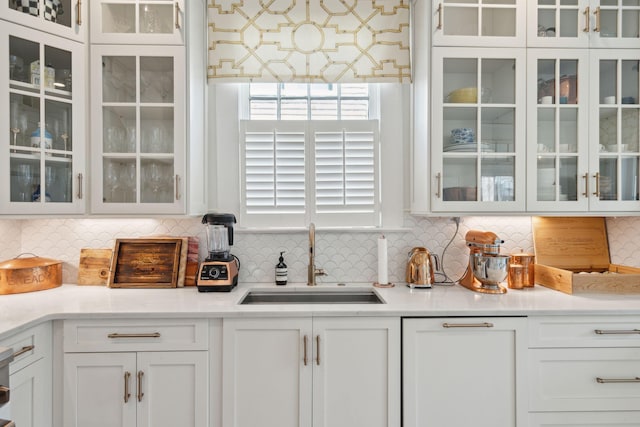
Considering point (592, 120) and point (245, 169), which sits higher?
point (592, 120)

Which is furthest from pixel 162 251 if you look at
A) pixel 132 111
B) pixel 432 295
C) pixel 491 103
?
pixel 491 103

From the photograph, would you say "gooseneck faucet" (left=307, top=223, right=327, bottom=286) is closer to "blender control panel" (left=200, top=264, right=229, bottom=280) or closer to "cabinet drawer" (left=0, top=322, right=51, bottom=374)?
"blender control panel" (left=200, top=264, right=229, bottom=280)

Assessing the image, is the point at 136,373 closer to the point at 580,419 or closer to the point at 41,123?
the point at 41,123

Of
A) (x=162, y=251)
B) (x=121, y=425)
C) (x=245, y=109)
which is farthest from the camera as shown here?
(x=245, y=109)

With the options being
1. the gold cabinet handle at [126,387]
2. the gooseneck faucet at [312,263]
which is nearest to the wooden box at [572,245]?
the gooseneck faucet at [312,263]

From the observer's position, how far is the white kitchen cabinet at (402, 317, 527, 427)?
5.36 ft

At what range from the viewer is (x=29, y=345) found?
4.85 feet

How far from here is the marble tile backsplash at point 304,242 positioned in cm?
221

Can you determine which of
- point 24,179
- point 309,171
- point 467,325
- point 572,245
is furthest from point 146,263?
point 572,245

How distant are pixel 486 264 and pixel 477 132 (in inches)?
28.9

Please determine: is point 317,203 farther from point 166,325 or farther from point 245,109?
point 166,325

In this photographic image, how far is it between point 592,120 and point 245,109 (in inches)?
80.3

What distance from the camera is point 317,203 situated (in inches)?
89.4

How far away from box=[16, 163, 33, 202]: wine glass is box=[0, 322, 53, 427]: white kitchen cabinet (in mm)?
660
